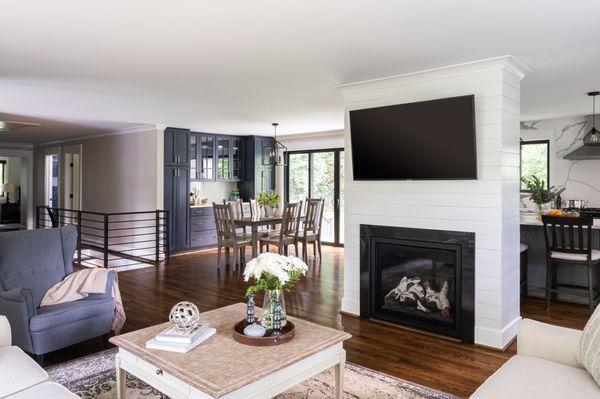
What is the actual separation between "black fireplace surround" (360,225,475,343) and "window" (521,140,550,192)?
439 centimetres

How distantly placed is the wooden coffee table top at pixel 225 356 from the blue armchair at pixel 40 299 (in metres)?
1.13

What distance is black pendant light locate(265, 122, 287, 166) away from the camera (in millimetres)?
8297

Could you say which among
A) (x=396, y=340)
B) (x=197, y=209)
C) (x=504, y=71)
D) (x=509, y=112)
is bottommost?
(x=396, y=340)

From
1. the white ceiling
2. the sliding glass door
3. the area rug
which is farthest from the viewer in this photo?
the sliding glass door

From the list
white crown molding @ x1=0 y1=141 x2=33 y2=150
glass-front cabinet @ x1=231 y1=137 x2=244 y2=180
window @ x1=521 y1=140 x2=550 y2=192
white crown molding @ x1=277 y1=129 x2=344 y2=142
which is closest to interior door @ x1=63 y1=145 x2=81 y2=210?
white crown molding @ x1=0 y1=141 x2=33 y2=150

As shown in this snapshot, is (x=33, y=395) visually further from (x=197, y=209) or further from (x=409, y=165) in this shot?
(x=197, y=209)

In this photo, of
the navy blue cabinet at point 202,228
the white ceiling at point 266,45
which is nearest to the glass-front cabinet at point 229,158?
the navy blue cabinet at point 202,228

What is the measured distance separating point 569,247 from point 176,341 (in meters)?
4.14

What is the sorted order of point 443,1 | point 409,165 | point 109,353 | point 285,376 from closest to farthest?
1. point 285,376
2. point 443,1
3. point 109,353
4. point 409,165

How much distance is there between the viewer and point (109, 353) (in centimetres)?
343

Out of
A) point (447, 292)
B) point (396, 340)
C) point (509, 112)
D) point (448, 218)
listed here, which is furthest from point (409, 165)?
point (396, 340)

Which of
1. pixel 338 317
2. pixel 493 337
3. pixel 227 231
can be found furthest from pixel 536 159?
pixel 227 231

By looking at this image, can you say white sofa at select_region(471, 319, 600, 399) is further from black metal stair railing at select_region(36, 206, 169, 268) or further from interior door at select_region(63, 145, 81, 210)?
interior door at select_region(63, 145, 81, 210)

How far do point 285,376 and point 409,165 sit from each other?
2.42 meters
